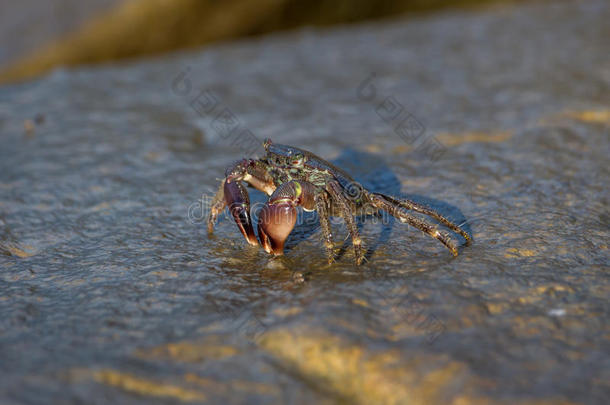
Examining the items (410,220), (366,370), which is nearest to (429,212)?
(410,220)

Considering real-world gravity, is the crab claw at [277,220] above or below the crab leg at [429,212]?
above

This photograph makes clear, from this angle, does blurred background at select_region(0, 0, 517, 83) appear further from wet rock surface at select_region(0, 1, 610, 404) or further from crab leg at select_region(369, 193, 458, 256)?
crab leg at select_region(369, 193, 458, 256)

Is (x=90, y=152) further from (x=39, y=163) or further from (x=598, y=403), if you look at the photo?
(x=598, y=403)

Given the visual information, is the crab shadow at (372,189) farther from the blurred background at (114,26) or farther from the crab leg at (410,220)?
the blurred background at (114,26)

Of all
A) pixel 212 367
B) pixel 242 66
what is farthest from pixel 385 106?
pixel 212 367

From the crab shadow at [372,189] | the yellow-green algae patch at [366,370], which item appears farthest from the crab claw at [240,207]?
the yellow-green algae patch at [366,370]

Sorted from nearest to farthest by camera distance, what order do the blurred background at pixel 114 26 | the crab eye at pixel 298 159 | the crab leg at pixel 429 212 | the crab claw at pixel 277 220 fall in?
the crab claw at pixel 277 220, the crab leg at pixel 429 212, the crab eye at pixel 298 159, the blurred background at pixel 114 26

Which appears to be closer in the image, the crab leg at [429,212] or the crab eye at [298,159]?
the crab leg at [429,212]

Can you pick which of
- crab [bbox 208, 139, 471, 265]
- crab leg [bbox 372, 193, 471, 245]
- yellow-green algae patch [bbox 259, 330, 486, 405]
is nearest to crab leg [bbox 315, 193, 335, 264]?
crab [bbox 208, 139, 471, 265]
